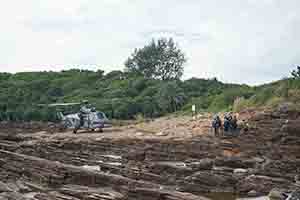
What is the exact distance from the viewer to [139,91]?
62594 millimetres

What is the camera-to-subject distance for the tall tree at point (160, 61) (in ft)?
252

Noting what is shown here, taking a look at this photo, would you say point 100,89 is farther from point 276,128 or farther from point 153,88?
point 276,128

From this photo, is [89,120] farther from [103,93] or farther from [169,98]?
[103,93]

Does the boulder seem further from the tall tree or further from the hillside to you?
the tall tree

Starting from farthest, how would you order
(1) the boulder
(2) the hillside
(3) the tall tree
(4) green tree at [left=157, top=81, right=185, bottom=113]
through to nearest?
(3) the tall tree, (4) green tree at [left=157, top=81, right=185, bottom=113], (2) the hillside, (1) the boulder

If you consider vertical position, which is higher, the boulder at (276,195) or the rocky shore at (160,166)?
the rocky shore at (160,166)

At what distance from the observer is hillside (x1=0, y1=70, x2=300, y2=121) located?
139 ft

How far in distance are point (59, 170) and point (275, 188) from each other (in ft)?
25.2

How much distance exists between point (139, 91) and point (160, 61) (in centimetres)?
1525

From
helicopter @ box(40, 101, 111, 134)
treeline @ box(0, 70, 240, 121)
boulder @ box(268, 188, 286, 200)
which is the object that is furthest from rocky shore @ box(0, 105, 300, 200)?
treeline @ box(0, 70, 240, 121)

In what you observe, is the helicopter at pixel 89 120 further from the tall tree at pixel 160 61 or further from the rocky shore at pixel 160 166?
the tall tree at pixel 160 61

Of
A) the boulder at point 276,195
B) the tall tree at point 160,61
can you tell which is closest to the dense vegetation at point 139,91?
the tall tree at point 160,61

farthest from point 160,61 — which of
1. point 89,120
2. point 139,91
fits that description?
point 89,120

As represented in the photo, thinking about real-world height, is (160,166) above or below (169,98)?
below
